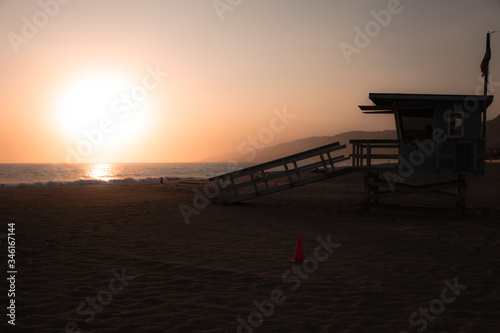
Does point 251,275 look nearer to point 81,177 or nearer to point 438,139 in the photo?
point 438,139

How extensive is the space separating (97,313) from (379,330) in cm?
401

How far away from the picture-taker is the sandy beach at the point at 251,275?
5.47 meters

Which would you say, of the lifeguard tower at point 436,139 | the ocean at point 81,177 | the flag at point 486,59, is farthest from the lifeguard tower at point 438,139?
the ocean at point 81,177

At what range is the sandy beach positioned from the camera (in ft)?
17.9

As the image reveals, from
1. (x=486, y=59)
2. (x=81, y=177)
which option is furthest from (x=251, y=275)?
(x=81, y=177)

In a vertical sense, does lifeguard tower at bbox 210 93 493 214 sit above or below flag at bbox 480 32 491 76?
below

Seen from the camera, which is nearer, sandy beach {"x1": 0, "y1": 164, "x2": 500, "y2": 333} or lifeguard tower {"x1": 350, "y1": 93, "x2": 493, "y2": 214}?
sandy beach {"x1": 0, "y1": 164, "x2": 500, "y2": 333}

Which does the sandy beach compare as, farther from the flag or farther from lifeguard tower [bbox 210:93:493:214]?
the flag

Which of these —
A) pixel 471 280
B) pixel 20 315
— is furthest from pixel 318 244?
pixel 20 315

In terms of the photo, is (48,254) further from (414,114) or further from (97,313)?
(414,114)

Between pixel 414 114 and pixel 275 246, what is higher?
pixel 414 114

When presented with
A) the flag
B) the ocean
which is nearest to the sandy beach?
the flag

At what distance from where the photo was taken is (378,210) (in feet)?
57.2

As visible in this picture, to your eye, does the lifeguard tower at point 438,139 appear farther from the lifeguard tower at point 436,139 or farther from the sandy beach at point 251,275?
the sandy beach at point 251,275
